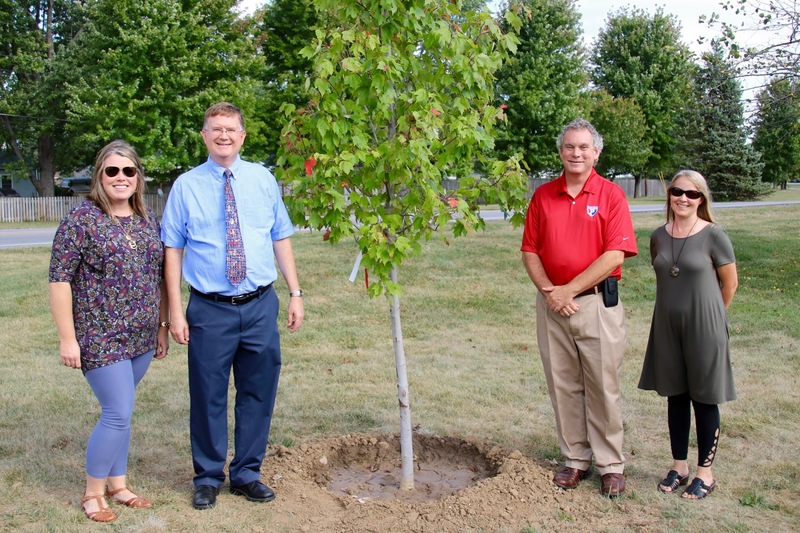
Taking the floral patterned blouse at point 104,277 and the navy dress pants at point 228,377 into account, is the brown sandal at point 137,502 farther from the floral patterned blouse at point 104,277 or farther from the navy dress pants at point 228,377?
the floral patterned blouse at point 104,277

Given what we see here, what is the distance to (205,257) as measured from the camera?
13.5 feet

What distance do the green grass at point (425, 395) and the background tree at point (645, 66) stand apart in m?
36.1

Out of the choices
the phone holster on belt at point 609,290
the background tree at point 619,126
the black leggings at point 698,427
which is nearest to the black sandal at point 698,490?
the black leggings at point 698,427

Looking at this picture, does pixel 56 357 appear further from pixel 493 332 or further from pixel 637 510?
pixel 637 510

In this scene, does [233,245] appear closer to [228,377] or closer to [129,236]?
[129,236]

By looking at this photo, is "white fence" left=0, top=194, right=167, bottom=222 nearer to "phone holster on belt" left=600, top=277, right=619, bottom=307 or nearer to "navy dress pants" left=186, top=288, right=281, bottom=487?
"navy dress pants" left=186, top=288, right=281, bottom=487

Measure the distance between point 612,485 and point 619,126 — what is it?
1586 inches

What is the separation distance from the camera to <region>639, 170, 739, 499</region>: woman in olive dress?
173 inches

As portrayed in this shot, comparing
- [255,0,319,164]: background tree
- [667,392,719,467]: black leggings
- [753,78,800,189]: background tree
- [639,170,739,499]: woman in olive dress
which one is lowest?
[667,392,719,467]: black leggings

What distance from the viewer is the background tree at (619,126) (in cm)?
4244

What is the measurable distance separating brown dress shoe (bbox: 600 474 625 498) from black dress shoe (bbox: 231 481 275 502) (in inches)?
77.9

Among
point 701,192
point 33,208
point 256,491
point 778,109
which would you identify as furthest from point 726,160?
point 256,491

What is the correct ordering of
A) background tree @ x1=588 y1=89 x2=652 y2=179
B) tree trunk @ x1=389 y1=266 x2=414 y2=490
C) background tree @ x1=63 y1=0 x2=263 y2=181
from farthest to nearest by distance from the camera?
background tree @ x1=588 y1=89 x2=652 y2=179
background tree @ x1=63 y1=0 x2=263 y2=181
tree trunk @ x1=389 y1=266 x2=414 y2=490

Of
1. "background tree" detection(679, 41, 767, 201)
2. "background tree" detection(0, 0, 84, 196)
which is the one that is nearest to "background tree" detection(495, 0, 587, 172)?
"background tree" detection(679, 41, 767, 201)
